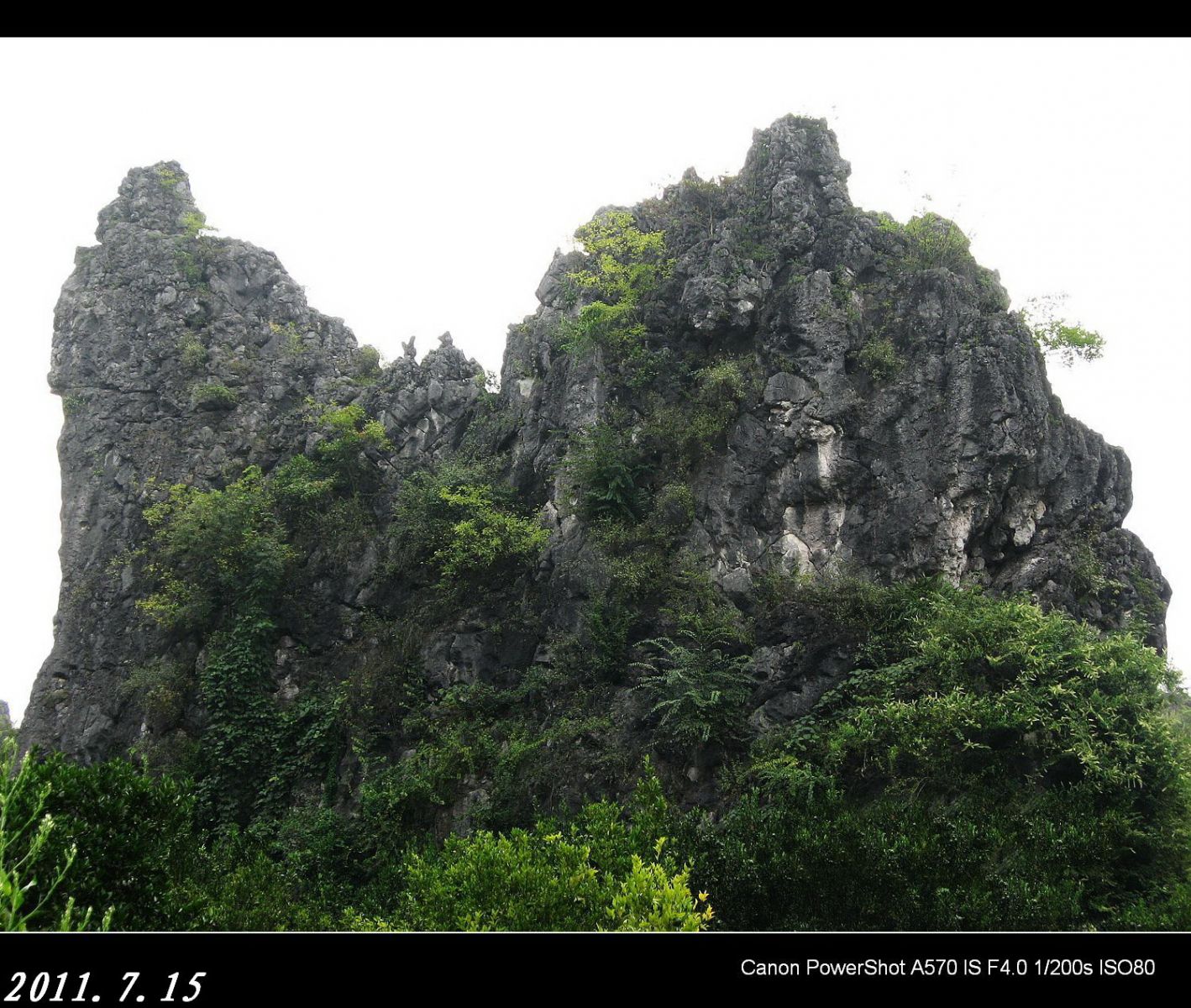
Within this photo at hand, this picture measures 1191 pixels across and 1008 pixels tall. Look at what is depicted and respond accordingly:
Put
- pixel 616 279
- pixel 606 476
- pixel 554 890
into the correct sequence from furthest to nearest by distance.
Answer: pixel 616 279, pixel 606 476, pixel 554 890

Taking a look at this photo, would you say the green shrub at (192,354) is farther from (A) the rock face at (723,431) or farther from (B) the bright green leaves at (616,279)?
(B) the bright green leaves at (616,279)

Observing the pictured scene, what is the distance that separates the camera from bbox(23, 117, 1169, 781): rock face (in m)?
18.1

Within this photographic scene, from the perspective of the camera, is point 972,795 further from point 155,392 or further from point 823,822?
point 155,392

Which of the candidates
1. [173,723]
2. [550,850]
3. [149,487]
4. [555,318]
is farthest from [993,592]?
[149,487]

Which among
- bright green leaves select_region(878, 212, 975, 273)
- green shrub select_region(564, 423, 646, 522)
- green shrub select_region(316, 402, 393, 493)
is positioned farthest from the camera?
green shrub select_region(316, 402, 393, 493)

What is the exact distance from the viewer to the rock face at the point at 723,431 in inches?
714

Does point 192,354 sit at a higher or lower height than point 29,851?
higher

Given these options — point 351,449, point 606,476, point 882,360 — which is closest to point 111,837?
point 606,476

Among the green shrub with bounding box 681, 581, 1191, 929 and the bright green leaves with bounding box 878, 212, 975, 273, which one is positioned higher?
the bright green leaves with bounding box 878, 212, 975, 273

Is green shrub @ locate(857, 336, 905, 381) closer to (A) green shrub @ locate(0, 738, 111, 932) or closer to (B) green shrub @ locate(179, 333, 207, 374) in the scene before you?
(A) green shrub @ locate(0, 738, 111, 932)

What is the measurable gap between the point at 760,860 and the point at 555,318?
57.0 ft

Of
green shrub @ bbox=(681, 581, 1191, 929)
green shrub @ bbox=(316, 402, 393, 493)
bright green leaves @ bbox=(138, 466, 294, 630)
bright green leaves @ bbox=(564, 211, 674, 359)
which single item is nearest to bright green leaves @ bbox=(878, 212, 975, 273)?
bright green leaves @ bbox=(564, 211, 674, 359)

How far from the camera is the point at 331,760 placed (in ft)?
62.8

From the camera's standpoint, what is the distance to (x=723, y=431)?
20.3 meters
